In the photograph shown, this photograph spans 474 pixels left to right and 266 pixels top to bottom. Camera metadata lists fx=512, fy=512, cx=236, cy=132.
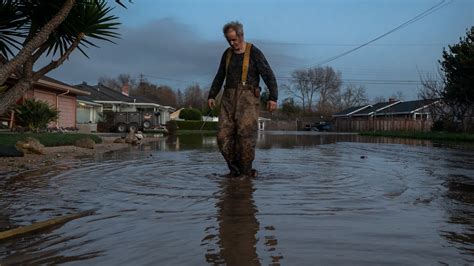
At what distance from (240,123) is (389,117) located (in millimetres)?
62438

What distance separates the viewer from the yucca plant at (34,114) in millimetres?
19267

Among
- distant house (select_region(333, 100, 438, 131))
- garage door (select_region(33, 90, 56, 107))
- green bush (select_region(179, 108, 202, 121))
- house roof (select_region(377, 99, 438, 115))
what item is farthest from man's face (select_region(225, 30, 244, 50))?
green bush (select_region(179, 108, 202, 121))

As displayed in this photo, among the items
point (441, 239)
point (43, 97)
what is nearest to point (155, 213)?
point (441, 239)

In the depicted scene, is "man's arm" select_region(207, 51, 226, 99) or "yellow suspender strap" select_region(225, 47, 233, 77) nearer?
"yellow suspender strap" select_region(225, 47, 233, 77)

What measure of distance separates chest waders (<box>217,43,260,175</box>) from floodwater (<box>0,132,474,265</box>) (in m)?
0.32

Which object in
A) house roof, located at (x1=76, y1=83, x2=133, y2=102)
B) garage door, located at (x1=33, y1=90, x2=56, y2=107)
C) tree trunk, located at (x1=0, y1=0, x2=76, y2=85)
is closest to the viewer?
tree trunk, located at (x1=0, y1=0, x2=76, y2=85)

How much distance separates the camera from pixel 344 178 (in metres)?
6.77

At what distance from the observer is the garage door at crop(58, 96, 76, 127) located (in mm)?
29633

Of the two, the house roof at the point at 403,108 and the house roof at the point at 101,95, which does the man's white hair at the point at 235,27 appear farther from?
the house roof at the point at 403,108

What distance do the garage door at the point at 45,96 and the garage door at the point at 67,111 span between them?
1.00m

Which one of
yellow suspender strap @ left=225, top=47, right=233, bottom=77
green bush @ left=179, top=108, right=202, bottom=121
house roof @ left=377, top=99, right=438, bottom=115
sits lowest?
yellow suspender strap @ left=225, top=47, right=233, bottom=77

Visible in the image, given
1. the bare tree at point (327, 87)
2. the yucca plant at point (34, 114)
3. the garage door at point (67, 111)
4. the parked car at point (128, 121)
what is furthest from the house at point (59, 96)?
the bare tree at point (327, 87)

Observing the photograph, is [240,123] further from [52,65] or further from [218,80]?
[52,65]

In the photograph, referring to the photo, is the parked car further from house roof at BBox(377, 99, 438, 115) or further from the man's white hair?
house roof at BBox(377, 99, 438, 115)
